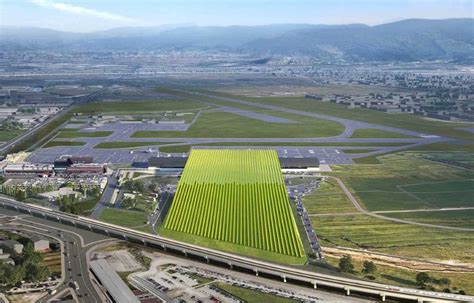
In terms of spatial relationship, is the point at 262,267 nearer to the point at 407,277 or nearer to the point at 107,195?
the point at 407,277

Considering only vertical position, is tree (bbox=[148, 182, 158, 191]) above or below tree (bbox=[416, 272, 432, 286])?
above

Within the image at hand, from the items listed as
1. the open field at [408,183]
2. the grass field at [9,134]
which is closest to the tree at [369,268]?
the open field at [408,183]

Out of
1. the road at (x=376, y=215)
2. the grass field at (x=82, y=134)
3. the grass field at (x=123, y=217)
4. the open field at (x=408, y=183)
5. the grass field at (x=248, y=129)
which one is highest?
the grass field at (x=248, y=129)

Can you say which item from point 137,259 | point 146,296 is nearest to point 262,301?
point 146,296

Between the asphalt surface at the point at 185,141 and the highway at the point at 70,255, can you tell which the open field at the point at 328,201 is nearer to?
the asphalt surface at the point at 185,141

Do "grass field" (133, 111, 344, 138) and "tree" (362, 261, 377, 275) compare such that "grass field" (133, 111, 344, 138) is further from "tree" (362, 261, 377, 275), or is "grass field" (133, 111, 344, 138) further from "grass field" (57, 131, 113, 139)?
"tree" (362, 261, 377, 275)

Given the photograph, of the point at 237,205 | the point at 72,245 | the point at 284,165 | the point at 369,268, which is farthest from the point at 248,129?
the point at 369,268

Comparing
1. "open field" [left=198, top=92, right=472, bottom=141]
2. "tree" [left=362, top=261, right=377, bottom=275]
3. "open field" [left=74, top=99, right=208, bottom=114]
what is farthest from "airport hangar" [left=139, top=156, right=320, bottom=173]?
"open field" [left=74, top=99, right=208, bottom=114]

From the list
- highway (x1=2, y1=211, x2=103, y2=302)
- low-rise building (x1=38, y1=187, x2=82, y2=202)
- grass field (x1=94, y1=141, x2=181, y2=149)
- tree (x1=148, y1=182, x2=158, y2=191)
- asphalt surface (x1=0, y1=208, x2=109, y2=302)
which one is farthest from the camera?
grass field (x1=94, y1=141, x2=181, y2=149)
